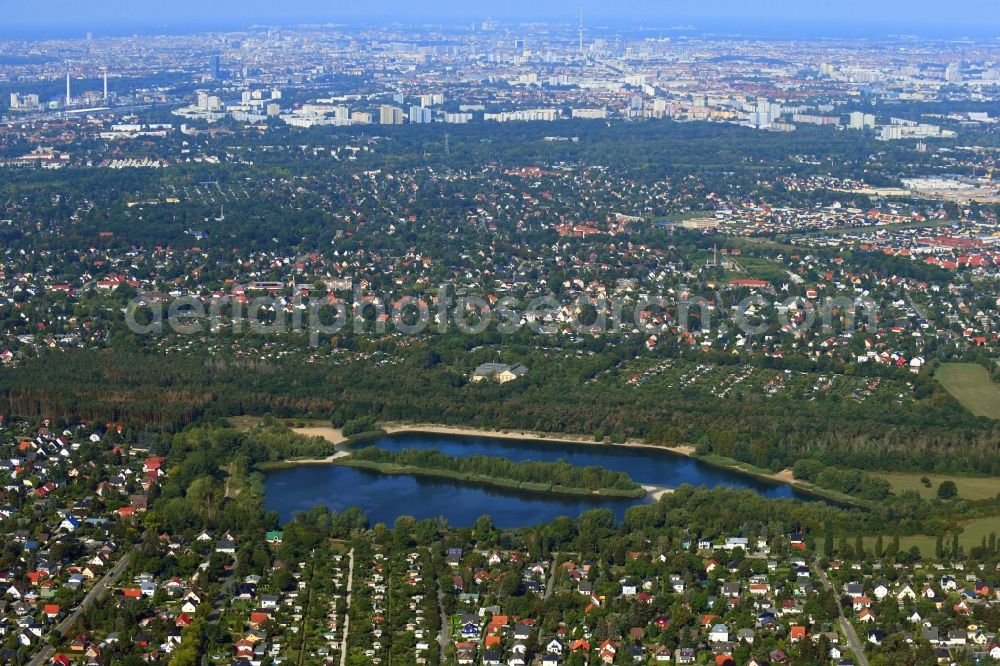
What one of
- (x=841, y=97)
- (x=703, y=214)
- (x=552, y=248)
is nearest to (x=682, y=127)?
(x=841, y=97)

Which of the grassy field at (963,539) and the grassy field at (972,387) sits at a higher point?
the grassy field at (972,387)

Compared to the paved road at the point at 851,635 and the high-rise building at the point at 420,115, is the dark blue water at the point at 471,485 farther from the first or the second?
the high-rise building at the point at 420,115

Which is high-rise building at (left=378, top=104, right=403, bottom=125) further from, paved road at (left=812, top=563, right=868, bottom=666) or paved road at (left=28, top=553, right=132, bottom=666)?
paved road at (left=812, top=563, right=868, bottom=666)

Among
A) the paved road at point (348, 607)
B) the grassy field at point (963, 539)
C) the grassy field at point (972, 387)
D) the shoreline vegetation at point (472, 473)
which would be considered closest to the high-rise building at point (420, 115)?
the grassy field at point (972, 387)

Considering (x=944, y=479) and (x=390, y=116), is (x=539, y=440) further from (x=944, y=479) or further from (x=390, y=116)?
(x=390, y=116)

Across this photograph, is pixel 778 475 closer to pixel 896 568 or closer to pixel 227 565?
pixel 896 568

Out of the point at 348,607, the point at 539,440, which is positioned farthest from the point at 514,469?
the point at 348,607
